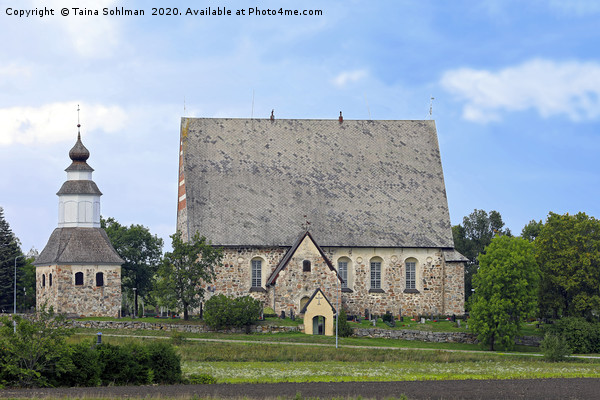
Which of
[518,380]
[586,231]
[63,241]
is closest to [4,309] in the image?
[63,241]

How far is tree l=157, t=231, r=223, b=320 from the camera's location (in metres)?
65.9

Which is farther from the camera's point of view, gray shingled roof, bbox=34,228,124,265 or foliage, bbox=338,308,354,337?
gray shingled roof, bbox=34,228,124,265

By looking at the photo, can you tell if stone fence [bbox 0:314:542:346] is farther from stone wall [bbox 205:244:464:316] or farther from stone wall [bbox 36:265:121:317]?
stone wall [bbox 205:244:464:316]

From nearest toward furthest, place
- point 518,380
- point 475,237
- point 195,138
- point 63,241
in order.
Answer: point 518,380 < point 63,241 < point 195,138 < point 475,237

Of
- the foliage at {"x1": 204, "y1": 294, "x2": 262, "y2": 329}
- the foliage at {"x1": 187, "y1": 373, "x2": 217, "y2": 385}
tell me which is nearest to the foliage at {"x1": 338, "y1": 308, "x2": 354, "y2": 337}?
the foliage at {"x1": 204, "y1": 294, "x2": 262, "y2": 329}

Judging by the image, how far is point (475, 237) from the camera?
96.8 meters

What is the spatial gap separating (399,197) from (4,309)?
109 feet

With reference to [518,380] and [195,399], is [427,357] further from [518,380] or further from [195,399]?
[195,399]

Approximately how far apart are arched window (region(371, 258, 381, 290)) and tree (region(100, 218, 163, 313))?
20132mm

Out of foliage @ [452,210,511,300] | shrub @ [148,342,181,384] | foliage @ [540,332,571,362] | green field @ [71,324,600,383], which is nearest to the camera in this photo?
shrub @ [148,342,181,384]

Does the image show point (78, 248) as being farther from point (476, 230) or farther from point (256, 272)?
point (476, 230)

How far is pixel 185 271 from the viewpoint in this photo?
216 ft

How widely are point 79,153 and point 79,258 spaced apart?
8.20 metres

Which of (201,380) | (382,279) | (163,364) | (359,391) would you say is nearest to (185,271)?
(382,279)
